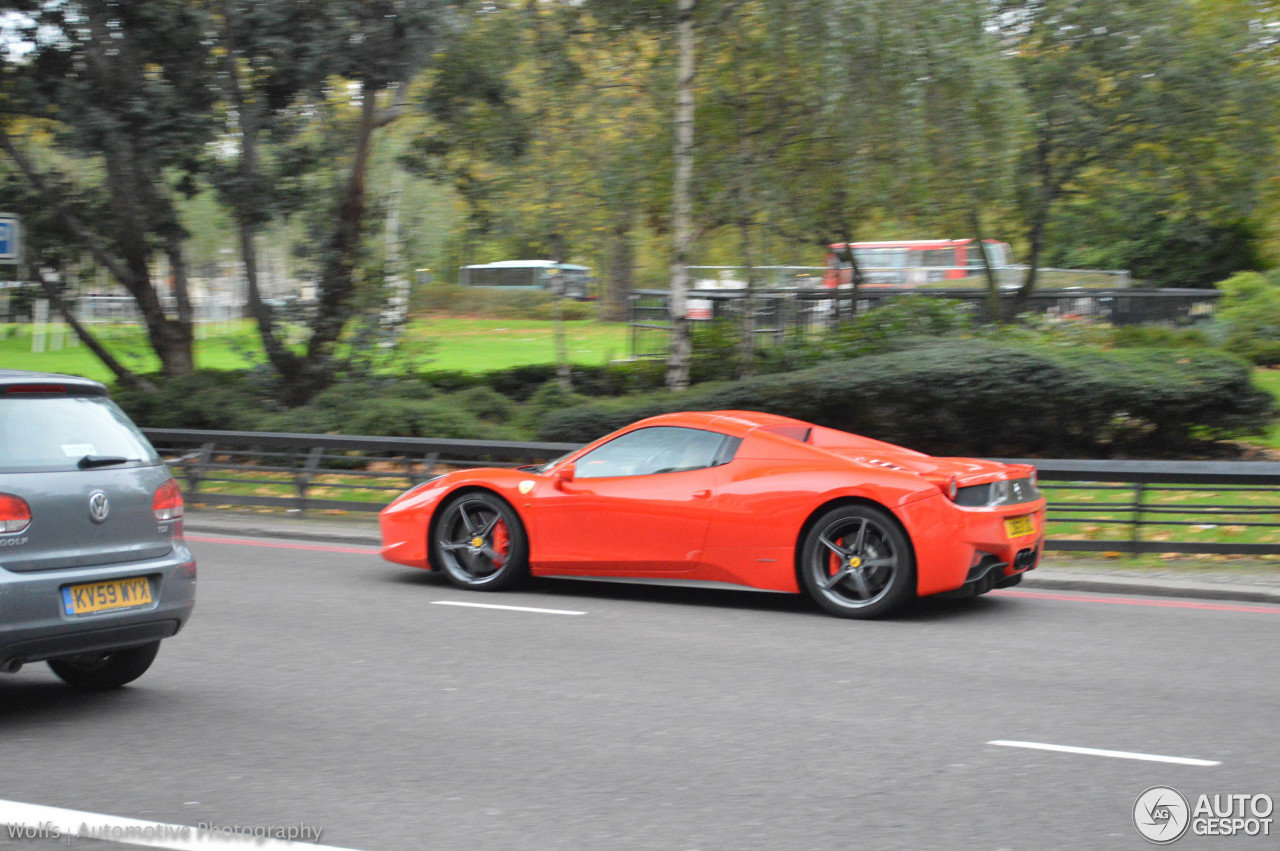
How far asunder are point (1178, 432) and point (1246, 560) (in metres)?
4.04

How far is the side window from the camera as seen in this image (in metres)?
8.98

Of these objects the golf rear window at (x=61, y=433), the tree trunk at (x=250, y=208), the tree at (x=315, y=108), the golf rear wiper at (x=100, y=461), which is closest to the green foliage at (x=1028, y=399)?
the tree at (x=315, y=108)

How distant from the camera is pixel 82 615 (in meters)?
5.58

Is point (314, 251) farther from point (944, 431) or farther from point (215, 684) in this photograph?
point (215, 684)

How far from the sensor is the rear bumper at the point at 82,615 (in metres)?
5.32

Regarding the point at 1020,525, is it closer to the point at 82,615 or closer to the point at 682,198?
the point at 82,615

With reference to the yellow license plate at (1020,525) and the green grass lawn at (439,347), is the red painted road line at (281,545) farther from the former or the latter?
the green grass lawn at (439,347)

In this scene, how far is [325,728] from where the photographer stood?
5699 millimetres

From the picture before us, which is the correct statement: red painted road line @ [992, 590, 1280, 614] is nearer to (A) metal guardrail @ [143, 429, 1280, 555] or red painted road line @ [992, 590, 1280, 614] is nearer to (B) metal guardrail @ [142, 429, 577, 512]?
(A) metal guardrail @ [143, 429, 1280, 555]

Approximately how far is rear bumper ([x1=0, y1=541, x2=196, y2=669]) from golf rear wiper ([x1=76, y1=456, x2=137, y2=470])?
48 cm

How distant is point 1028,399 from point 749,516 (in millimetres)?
6790

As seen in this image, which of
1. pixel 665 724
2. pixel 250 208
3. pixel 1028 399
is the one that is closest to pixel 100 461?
pixel 665 724

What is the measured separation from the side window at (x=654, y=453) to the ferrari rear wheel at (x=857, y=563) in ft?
3.11

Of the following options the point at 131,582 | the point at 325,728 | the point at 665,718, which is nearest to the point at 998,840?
the point at 665,718
